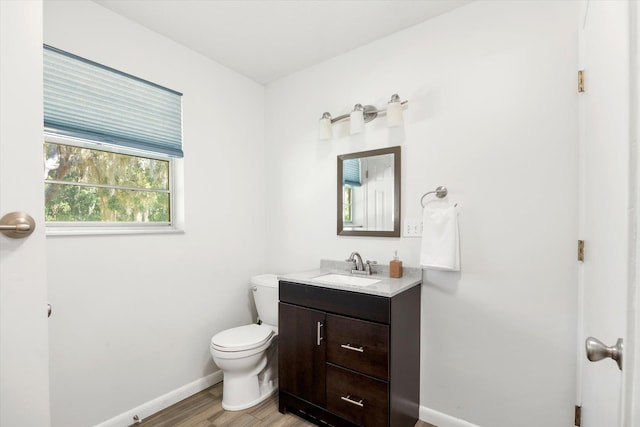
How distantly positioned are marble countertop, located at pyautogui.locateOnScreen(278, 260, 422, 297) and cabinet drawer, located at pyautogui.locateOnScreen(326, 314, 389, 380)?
17 centimetres

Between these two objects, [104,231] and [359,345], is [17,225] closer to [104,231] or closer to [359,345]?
[104,231]

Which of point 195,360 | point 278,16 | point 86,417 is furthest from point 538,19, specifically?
point 86,417

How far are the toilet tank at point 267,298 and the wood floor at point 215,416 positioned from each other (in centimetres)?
56

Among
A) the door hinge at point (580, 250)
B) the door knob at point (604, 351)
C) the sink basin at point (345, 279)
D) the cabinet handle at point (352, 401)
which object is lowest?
the cabinet handle at point (352, 401)

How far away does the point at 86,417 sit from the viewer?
1682mm

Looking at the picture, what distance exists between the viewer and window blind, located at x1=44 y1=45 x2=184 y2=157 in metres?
1.60

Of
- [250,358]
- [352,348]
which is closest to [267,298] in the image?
[250,358]

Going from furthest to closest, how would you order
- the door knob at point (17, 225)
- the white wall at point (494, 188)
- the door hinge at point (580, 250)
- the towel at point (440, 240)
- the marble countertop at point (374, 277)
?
the towel at point (440, 240)
the marble countertop at point (374, 277)
the white wall at point (494, 188)
the door hinge at point (580, 250)
the door knob at point (17, 225)

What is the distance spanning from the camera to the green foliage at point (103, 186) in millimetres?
1689

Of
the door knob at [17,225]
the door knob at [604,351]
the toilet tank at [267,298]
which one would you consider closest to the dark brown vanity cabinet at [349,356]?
the toilet tank at [267,298]

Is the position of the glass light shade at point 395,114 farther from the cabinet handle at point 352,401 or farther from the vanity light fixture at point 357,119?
the cabinet handle at point 352,401

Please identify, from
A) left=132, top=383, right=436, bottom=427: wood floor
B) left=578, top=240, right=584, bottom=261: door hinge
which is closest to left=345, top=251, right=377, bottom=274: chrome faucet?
left=132, top=383, right=436, bottom=427: wood floor

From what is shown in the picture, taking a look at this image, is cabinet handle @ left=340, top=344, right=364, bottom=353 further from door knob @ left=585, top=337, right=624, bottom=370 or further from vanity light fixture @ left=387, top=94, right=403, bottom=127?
vanity light fixture @ left=387, top=94, right=403, bottom=127

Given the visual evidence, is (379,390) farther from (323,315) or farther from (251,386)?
(251,386)
